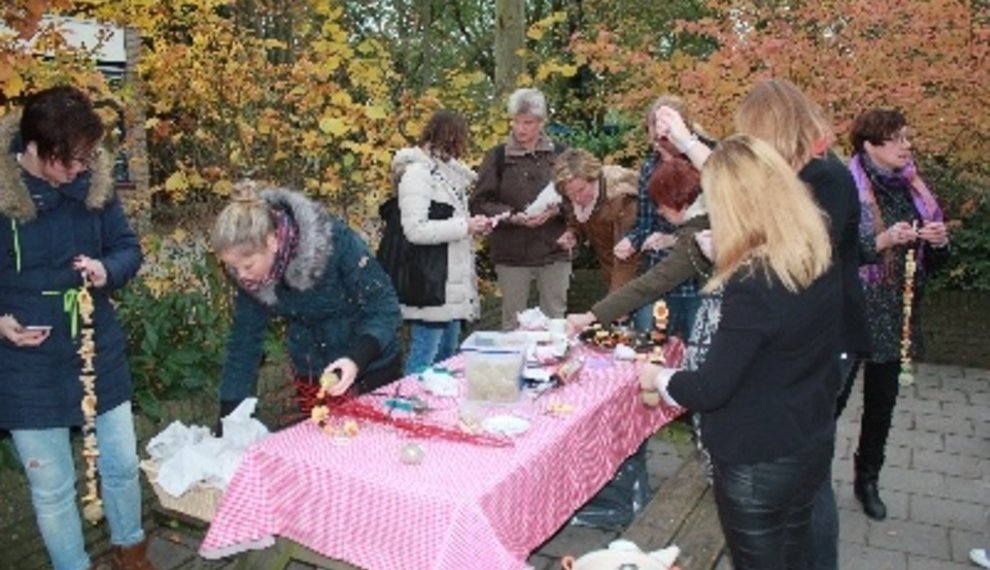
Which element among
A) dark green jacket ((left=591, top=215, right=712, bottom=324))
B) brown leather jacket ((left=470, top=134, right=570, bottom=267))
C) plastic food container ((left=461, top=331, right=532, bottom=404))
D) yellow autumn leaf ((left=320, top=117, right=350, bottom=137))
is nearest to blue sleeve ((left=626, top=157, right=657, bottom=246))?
dark green jacket ((left=591, top=215, right=712, bottom=324))

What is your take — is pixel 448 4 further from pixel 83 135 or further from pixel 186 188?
pixel 83 135

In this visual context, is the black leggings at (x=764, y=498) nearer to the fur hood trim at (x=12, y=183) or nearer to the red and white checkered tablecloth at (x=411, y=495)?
the red and white checkered tablecloth at (x=411, y=495)

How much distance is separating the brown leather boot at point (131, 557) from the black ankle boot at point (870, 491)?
3419 mm

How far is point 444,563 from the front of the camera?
8.13 ft

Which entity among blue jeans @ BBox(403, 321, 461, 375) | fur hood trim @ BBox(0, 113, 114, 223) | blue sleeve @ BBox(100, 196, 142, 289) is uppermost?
fur hood trim @ BBox(0, 113, 114, 223)

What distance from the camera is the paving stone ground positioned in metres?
4.26

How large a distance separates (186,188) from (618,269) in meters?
2.98

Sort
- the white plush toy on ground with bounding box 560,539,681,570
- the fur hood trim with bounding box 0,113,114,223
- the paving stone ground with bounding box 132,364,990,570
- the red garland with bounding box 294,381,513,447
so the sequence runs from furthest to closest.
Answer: the paving stone ground with bounding box 132,364,990,570, the fur hood trim with bounding box 0,113,114,223, the red garland with bounding box 294,381,513,447, the white plush toy on ground with bounding box 560,539,681,570

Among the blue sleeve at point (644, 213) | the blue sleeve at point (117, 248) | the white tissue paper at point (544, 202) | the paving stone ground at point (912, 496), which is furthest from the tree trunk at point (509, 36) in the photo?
the blue sleeve at point (117, 248)

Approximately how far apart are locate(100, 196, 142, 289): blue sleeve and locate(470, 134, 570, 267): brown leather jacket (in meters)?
2.78

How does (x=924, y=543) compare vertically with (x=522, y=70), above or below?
below

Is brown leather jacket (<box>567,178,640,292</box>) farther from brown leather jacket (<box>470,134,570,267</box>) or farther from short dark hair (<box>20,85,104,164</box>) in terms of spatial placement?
short dark hair (<box>20,85,104,164</box>)

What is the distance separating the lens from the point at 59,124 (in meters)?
3.16

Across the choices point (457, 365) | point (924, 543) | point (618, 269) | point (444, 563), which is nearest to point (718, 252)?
point (444, 563)
